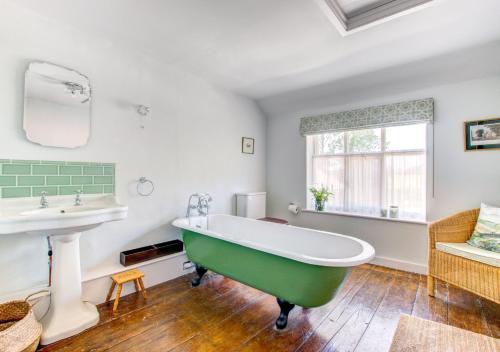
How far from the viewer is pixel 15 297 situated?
6.09ft

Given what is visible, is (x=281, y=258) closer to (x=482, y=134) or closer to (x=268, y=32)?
(x=268, y=32)

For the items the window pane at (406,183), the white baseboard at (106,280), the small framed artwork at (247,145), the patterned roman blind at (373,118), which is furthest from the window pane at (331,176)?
the white baseboard at (106,280)

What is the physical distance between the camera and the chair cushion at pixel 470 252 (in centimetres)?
196

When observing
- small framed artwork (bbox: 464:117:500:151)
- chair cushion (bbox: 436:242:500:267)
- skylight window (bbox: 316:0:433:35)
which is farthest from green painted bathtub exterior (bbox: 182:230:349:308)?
small framed artwork (bbox: 464:117:500:151)

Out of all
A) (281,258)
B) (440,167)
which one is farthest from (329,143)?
(281,258)

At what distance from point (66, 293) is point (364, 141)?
3.64 meters

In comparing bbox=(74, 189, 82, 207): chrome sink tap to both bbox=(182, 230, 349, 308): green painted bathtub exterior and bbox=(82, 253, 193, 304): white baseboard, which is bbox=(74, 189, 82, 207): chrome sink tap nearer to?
bbox=(82, 253, 193, 304): white baseboard

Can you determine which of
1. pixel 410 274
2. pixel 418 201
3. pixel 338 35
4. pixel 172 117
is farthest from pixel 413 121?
pixel 172 117

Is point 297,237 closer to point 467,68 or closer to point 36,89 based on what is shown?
point 467,68

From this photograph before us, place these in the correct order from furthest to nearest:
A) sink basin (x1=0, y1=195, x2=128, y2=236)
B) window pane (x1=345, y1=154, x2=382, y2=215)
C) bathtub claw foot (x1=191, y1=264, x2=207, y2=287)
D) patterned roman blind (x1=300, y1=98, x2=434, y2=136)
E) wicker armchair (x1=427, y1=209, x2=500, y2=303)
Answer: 1. window pane (x1=345, y1=154, x2=382, y2=215)
2. patterned roman blind (x1=300, y1=98, x2=434, y2=136)
3. bathtub claw foot (x1=191, y1=264, x2=207, y2=287)
4. wicker armchair (x1=427, y1=209, x2=500, y2=303)
5. sink basin (x1=0, y1=195, x2=128, y2=236)

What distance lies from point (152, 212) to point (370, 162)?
9.38ft

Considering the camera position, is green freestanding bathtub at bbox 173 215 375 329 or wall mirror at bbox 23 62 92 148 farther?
wall mirror at bbox 23 62 92 148

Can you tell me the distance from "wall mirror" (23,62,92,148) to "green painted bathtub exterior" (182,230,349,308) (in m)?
1.44

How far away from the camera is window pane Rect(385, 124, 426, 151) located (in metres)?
2.99
